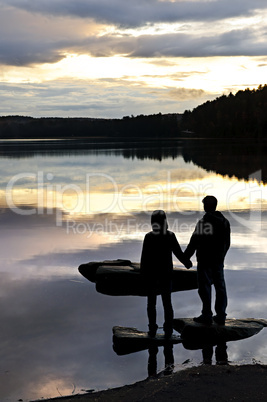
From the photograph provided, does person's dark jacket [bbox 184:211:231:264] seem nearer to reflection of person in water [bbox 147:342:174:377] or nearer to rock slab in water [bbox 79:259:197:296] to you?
reflection of person in water [bbox 147:342:174:377]

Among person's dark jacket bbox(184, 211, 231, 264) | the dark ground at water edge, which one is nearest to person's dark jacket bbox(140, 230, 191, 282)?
person's dark jacket bbox(184, 211, 231, 264)

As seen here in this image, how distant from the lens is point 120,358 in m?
7.21

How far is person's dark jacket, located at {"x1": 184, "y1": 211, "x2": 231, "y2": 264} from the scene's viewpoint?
805 centimetres

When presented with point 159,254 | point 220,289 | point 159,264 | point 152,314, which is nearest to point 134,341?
point 152,314

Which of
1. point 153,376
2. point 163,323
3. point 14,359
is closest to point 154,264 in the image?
point 163,323

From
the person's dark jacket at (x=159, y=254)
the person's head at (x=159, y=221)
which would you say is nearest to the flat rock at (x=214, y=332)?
the person's dark jacket at (x=159, y=254)

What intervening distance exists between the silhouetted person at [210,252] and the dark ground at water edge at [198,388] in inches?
64.8

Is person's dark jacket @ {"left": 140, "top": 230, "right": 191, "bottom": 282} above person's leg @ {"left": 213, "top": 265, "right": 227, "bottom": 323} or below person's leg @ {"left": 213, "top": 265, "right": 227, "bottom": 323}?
above

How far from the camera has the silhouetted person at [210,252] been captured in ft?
26.5

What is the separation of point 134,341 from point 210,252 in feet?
6.01

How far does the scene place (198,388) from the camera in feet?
19.7

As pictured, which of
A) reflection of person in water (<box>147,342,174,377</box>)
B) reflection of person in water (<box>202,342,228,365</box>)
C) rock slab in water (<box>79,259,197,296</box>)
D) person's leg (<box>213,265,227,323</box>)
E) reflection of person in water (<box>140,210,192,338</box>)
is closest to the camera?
reflection of person in water (<box>147,342,174,377</box>)

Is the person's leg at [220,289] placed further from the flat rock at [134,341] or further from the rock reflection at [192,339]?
the flat rock at [134,341]

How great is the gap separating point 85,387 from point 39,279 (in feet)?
16.4
